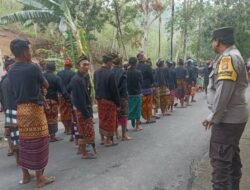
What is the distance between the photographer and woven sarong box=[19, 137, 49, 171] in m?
5.17

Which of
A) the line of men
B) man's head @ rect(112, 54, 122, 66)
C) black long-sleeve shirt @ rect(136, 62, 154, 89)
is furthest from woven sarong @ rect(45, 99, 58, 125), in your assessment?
black long-sleeve shirt @ rect(136, 62, 154, 89)

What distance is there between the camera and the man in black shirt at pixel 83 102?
249 inches

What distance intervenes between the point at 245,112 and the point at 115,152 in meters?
3.48

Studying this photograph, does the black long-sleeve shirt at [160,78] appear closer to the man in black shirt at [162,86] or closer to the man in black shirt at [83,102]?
the man in black shirt at [162,86]

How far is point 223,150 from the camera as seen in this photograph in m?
4.05

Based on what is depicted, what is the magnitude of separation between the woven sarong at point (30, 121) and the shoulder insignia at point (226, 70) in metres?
2.61

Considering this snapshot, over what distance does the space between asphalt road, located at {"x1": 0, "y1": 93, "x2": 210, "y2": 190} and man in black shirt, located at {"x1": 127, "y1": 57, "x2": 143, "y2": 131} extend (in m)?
0.48

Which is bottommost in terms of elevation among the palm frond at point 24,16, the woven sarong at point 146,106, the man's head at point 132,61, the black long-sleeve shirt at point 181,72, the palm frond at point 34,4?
the woven sarong at point 146,106

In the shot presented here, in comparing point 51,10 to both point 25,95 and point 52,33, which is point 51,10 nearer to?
point 25,95

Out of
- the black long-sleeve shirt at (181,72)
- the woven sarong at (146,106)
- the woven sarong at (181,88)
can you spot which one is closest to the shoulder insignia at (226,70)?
the woven sarong at (146,106)

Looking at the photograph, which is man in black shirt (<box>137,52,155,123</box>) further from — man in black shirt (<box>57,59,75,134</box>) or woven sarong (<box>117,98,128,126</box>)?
man in black shirt (<box>57,59,75,134</box>)

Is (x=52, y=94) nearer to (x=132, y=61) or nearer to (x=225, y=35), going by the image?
(x=132, y=61)

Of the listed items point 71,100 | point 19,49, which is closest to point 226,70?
point 19,49

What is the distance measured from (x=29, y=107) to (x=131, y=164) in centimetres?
208
